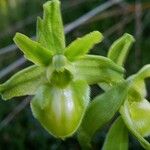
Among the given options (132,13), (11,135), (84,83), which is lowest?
(11,135)

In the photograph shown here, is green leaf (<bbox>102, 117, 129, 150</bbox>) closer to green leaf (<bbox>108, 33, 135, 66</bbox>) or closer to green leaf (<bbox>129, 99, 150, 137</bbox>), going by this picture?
green leaf (<bbox>129, 99, 150, 137</bbox>)

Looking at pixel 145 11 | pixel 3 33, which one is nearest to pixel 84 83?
pixel 145 11

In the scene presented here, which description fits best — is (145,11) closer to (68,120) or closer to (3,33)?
(3,33)

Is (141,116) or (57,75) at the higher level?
(57,75)

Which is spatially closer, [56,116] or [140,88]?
[56,116]

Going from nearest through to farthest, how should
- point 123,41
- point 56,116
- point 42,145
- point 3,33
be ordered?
point 56,116
point 123,41
point 42,145
point 3,33

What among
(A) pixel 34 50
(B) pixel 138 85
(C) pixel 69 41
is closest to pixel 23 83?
(A) pixel 34 50

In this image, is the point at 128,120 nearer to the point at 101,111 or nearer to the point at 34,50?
the point at 101,111
